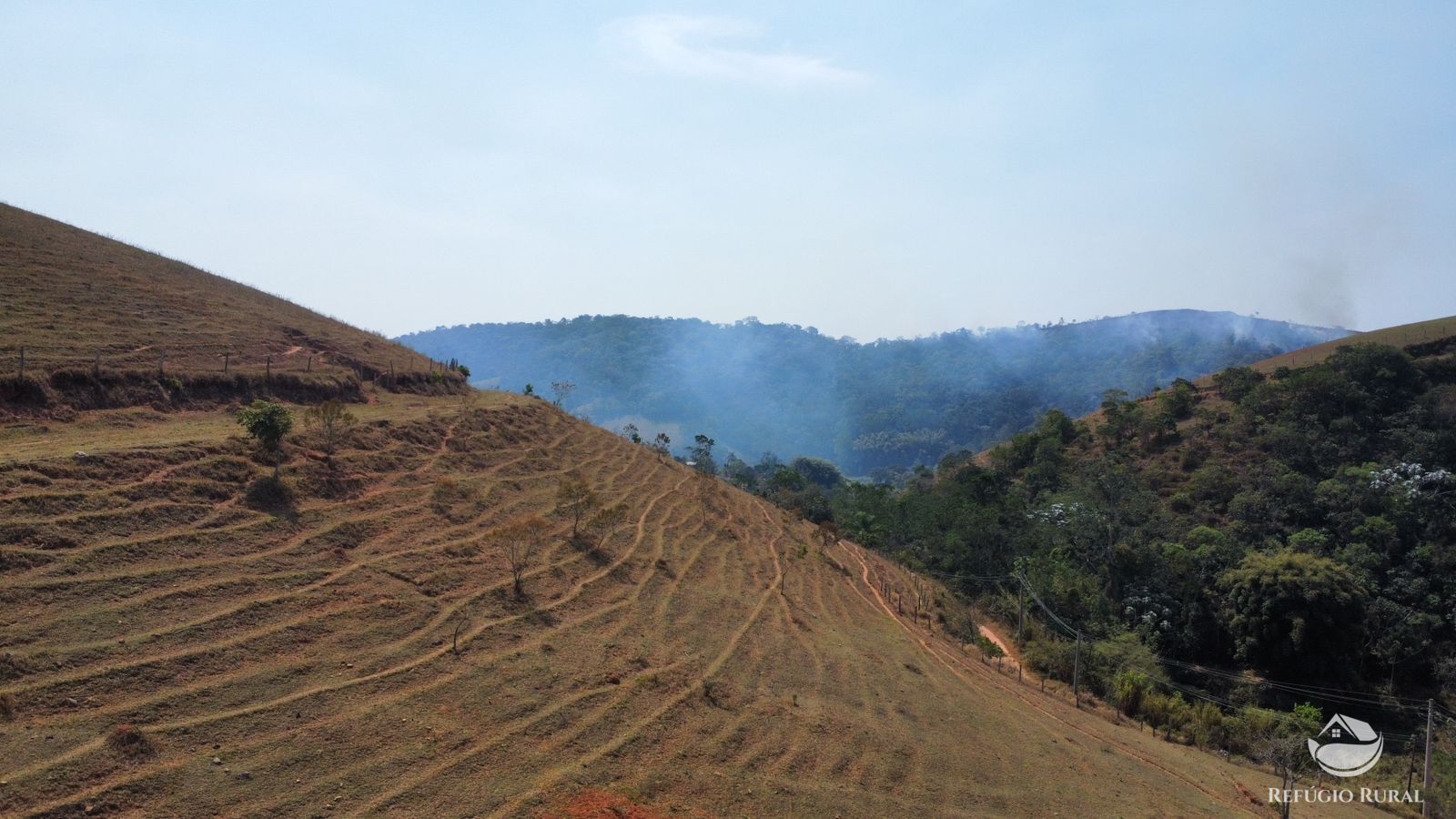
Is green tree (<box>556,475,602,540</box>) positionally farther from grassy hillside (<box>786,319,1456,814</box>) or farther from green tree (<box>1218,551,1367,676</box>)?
green tree (<box>1218,551,1367,676</box>)

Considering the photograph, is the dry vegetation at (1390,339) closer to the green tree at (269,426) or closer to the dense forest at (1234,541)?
the dense forest at (1234,541)

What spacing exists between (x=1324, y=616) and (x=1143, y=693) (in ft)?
33.7

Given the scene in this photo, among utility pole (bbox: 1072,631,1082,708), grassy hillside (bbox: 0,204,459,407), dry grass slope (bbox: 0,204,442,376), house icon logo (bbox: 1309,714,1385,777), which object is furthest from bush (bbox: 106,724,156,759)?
utility pole (bbox: 1072,631,1082,708)

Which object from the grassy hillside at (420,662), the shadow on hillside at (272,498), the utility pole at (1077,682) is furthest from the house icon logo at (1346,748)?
the shadow on hillside at (272,498)

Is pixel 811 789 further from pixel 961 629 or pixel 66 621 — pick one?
pixel 961 629

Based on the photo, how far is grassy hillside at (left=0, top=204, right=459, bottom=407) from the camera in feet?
61.3

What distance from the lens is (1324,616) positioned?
30.0 metres

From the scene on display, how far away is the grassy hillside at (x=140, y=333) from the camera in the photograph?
18688mm

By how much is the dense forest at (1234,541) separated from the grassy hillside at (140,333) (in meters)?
22.0

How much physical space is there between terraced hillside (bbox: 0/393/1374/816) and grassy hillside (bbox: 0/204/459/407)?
210 cm

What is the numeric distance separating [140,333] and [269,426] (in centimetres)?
897

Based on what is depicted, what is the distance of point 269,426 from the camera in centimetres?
1727

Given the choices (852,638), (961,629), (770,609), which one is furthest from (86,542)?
(961,629)

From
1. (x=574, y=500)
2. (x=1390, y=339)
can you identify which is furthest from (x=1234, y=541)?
(x=1390, y=339)
